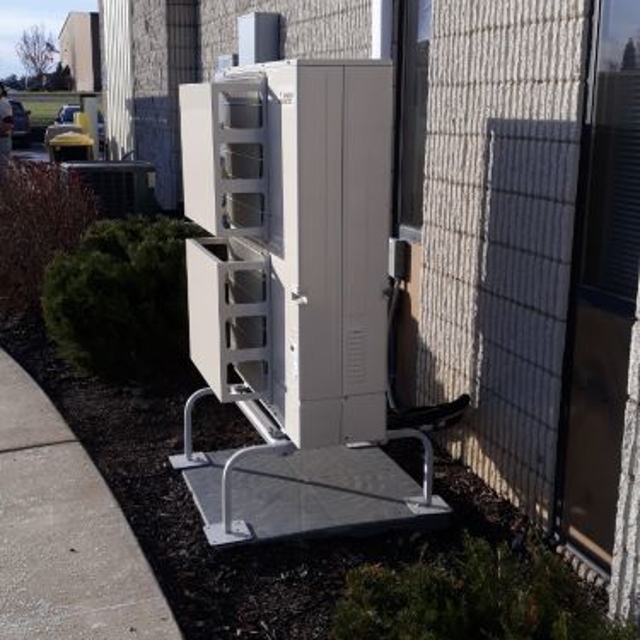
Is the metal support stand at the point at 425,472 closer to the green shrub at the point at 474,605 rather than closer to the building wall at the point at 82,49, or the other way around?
the green shrub at the point at 474,605

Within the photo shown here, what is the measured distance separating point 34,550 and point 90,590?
454 mm

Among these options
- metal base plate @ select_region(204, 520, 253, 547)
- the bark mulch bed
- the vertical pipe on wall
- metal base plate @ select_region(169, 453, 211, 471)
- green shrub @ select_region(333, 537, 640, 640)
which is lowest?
the bark mulch bed

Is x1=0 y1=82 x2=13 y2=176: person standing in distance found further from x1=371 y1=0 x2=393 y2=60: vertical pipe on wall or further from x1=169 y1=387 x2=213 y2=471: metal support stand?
x1=169 y1=387 x2=213 y2=471: metal support stand

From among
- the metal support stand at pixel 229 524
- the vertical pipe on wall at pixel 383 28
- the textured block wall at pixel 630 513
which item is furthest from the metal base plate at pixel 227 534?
the vertical pipe on wall at pixel 383 28

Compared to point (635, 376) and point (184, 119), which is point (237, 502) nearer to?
point (184, 119)

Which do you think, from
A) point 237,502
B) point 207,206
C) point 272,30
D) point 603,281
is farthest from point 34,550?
point 272,30

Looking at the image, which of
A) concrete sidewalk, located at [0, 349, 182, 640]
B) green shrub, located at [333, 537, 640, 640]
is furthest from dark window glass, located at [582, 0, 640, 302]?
concrete sidewalk, located at [0, 349, 182, 640]

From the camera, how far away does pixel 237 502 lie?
14.7ft

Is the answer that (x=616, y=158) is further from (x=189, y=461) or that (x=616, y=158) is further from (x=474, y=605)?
(x=189, y=461)

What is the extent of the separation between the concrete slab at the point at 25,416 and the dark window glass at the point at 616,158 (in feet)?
10.0

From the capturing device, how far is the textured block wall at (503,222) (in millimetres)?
3844

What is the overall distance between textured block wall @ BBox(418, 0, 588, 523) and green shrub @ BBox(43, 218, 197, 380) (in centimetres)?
187

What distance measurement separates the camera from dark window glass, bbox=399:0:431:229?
5.26 meters

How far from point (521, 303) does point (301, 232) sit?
100 centimetres
